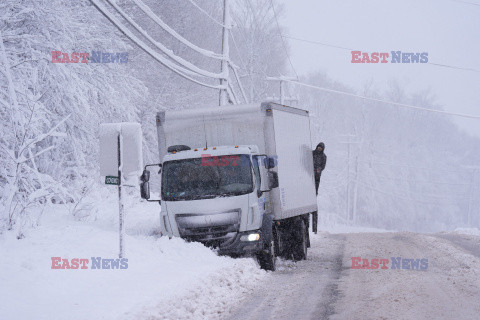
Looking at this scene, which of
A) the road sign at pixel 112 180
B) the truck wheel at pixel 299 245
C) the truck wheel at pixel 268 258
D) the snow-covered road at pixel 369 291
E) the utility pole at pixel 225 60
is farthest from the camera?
the utility pole at pixel 225 60

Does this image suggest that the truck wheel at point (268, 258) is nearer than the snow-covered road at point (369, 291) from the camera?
No

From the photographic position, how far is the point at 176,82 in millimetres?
33844

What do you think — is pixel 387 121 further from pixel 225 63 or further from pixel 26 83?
pixel 26 83

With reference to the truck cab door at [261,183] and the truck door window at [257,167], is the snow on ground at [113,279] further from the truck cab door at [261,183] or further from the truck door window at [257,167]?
the truck door window at [257,167]

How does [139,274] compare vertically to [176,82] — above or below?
below

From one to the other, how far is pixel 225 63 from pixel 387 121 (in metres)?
74.1

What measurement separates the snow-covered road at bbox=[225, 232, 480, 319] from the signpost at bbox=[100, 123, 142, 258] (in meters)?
3.03

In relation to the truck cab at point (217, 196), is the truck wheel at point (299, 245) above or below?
below

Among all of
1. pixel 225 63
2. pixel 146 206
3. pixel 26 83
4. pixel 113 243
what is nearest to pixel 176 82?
pixel 225 63

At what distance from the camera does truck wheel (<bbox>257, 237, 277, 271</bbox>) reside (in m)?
12.0

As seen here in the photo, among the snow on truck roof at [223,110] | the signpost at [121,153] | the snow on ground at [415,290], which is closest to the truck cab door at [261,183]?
the snow on truck roof at [223,110]

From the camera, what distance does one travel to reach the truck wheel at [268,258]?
12008 mm

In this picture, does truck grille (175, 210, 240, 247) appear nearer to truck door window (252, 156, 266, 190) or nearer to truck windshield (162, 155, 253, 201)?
truck windshield (162, 155, 253, 201)

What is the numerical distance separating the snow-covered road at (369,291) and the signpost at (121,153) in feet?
9.93
